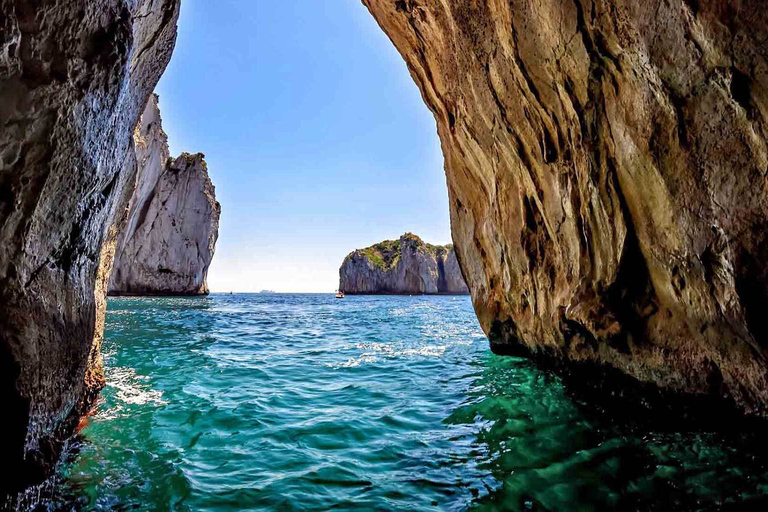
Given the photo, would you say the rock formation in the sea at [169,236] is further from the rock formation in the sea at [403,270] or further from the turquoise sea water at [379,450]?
the turquoise sea water at [379,450]

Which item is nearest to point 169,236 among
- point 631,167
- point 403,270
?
point 403,270

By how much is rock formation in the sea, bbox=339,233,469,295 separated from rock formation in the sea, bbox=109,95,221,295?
42680 mm

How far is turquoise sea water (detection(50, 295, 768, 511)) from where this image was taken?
380 centimetres

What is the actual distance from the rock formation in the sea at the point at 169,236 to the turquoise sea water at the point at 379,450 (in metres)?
52.3

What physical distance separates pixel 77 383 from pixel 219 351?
8.32 m

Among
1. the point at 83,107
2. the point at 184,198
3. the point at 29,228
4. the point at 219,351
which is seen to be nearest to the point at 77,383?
the point at 29,228

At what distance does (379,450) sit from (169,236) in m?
58.8

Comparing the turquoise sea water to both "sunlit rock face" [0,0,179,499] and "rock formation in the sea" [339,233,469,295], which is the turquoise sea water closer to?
"sunlit rock face" [0,0,179,499]

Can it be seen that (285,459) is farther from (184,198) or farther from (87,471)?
(184,198)

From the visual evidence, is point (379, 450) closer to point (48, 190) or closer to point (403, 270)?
point (48, 190)


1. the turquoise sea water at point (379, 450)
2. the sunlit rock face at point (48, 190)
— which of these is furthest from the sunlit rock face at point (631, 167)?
the sunlit rock face at point (48, 190)

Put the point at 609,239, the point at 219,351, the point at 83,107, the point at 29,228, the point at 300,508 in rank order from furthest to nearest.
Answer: the point at 219,351
the point at 609,239
the point at 300,508
the point at 83,107
the point at 29,228

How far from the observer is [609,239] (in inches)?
235

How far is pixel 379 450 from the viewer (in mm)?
5027
